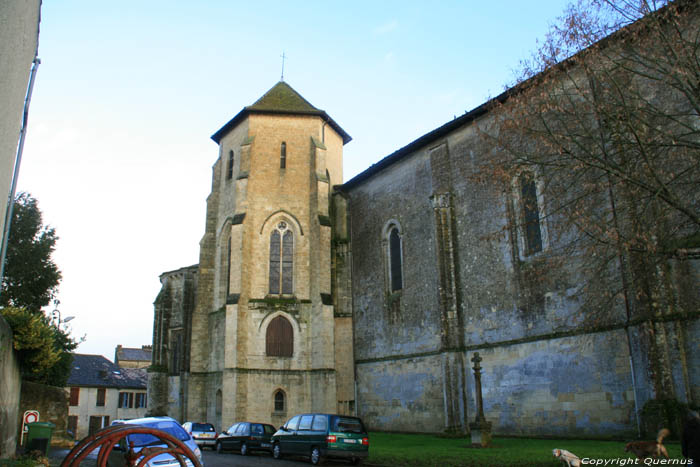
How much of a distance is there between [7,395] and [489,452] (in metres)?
11.8

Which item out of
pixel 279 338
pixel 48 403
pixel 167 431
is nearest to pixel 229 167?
pixel 279 338

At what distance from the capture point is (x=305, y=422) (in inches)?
644

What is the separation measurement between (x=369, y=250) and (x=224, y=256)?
23.9ft

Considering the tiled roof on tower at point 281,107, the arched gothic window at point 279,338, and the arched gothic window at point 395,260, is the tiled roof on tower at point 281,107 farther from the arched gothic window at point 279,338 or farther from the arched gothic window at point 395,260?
the arched gothic window at point 279,338

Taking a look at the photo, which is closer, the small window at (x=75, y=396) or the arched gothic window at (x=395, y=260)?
the arched gothic window at (x=395, y=260)

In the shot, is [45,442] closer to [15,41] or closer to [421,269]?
[15,41]

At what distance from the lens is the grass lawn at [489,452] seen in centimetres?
1193

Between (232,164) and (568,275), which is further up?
(232,164)

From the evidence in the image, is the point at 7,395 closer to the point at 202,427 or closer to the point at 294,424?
the point at 294,424

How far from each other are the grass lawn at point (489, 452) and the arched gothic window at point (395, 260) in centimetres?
718

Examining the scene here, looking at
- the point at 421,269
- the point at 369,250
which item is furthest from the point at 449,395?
the point at 369,250

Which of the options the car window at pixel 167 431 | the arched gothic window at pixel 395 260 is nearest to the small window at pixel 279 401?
the arched gothic window at pixel 395 260

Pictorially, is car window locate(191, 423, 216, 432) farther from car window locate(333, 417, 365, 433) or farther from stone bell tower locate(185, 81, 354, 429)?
car window locate(333, 417, 365, 433)

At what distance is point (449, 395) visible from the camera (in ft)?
65.3
